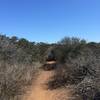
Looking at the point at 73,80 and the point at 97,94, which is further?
the point at 73,80

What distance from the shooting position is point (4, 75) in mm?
10359

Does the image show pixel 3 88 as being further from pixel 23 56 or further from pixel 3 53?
pixel 23 56

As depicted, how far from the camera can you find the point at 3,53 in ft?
55.4

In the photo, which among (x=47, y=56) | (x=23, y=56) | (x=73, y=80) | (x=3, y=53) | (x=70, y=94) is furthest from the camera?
(x=47, y=56)

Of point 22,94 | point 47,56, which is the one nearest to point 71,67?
point 22,94

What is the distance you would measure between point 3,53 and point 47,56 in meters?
17.1

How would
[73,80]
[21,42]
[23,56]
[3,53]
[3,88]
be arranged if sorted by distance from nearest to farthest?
[3,88] < [73,80] < [3,53] < [23,56] < [21,42]

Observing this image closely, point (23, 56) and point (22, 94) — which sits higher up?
point (23, 56)

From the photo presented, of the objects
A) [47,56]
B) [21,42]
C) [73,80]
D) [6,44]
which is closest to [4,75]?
[73,80]

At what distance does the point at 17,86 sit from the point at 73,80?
4179mm

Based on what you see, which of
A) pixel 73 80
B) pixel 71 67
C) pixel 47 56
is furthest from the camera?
pixel 47 56

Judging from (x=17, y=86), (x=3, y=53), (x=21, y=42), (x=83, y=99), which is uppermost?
(x=21, y=42)

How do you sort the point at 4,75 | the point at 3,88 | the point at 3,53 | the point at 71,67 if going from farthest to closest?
the point at 3,53
the point at 71,67
the point at 4,75
the point at 3,88

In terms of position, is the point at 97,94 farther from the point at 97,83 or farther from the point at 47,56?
the point at 47,56
